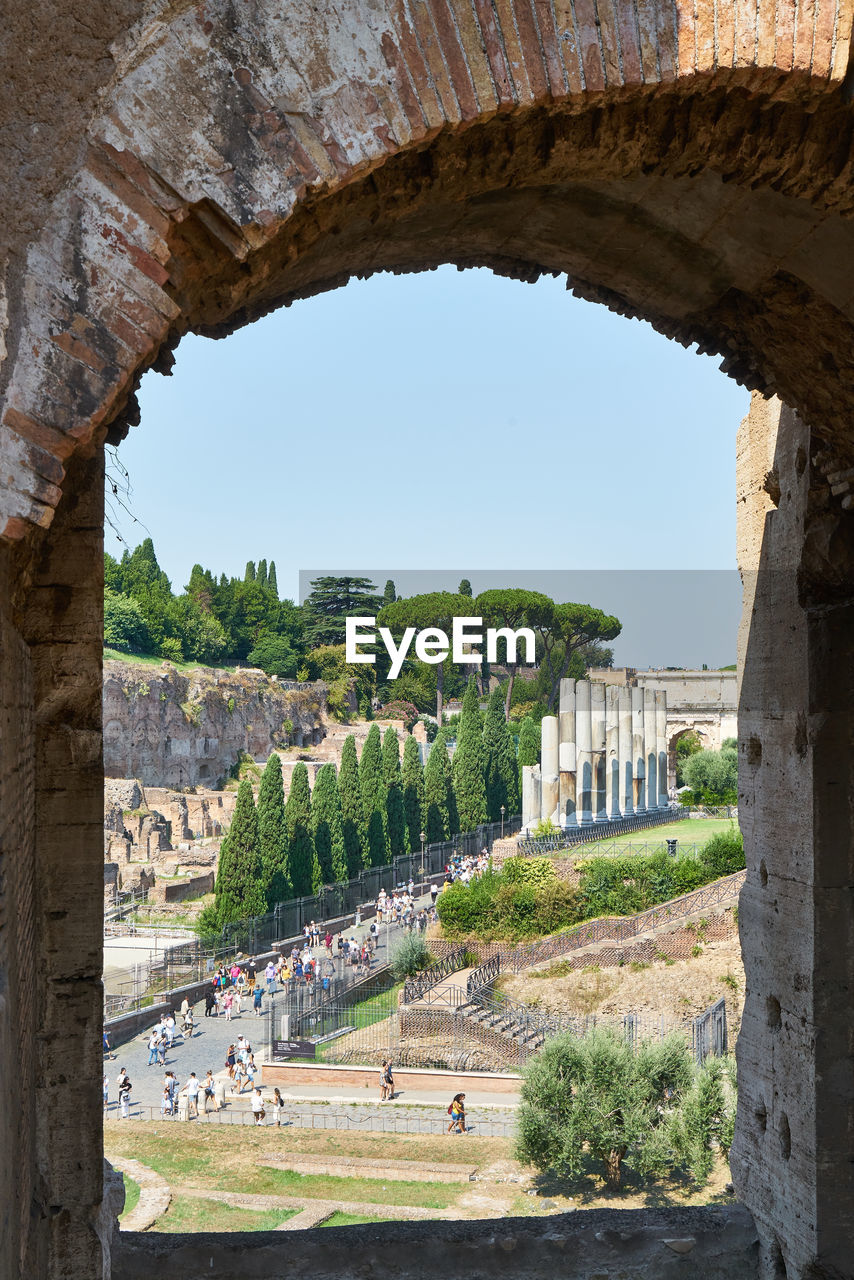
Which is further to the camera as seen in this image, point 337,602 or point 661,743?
point 337,602

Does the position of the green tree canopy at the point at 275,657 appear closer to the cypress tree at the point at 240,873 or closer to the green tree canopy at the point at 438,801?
the green tree canopy at the point at 438,801

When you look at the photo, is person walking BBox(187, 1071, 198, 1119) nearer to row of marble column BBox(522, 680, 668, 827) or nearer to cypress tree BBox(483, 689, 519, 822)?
row of marble column BBox(522, 680, 668, 827)

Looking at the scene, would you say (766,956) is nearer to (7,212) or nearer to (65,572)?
(65,572)

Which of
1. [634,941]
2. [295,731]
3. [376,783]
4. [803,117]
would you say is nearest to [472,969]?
[634,941]

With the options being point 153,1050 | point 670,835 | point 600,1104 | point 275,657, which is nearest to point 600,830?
point 670,835

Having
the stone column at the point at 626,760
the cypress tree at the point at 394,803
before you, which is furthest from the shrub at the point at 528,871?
the stone column at the point at 626,760

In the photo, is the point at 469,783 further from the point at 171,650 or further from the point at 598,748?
the point at 171,650

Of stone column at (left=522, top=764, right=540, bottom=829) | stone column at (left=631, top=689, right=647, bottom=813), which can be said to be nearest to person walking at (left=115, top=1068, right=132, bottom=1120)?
stone column at (left=522, top=764, right=540, bottom=829)
